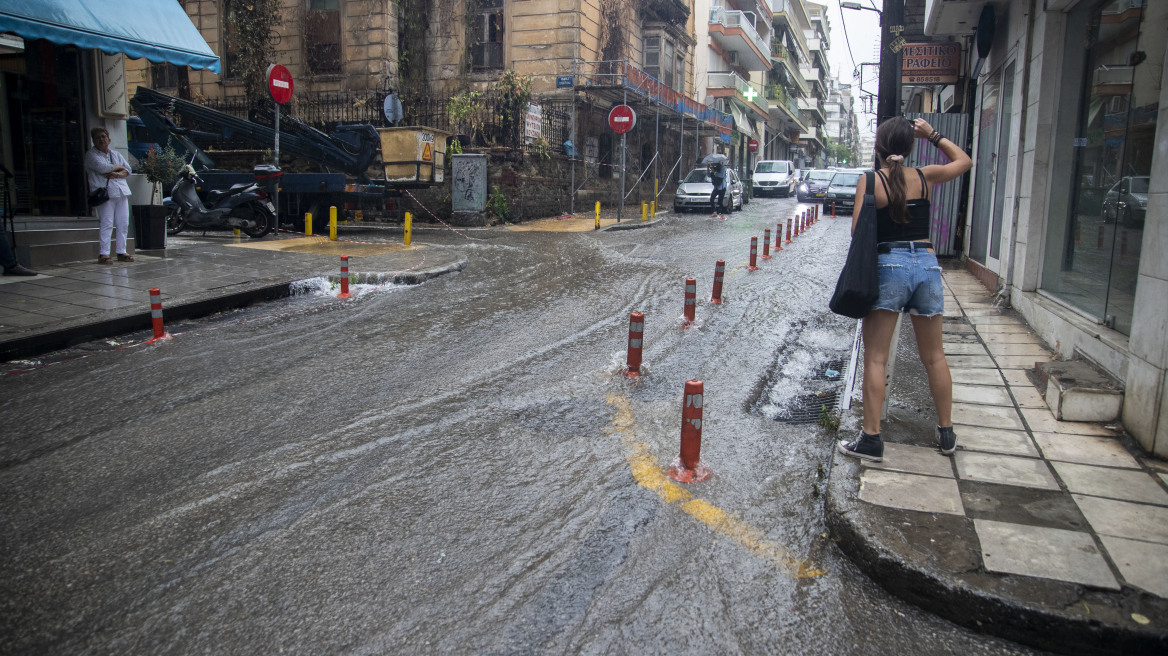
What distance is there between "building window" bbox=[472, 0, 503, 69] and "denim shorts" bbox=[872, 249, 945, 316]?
24.7 meters

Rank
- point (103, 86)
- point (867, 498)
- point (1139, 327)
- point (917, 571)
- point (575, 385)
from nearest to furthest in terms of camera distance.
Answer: point (917, 571) → point (867, 498) → point (1139, 327) → point (575, 385) → point (103, 86)

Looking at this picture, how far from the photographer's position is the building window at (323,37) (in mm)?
26344

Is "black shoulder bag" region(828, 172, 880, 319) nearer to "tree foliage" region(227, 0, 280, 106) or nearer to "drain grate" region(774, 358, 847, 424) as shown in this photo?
"drain grate" region(774, 358, 847, 424)

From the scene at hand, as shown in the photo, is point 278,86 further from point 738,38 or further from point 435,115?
point 738,38

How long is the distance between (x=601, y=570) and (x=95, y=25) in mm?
11222

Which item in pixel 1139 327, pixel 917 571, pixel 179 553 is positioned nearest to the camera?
pixel 917 571

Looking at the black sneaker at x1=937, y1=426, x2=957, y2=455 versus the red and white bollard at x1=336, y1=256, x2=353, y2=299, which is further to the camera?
the red and white bollard at x1=336, y1=256, x2=353, y2=299

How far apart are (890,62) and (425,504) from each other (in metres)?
5.50

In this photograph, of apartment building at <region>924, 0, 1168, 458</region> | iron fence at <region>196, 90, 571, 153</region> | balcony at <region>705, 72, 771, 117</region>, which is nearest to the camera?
apartment building at <region>924, 0, 1168, 458</region>

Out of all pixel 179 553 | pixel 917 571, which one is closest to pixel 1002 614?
pixel 917 571

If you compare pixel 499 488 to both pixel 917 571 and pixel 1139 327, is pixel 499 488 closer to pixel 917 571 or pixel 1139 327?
pixel 917 571

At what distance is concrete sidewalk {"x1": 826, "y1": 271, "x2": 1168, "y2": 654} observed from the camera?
282 centimetres

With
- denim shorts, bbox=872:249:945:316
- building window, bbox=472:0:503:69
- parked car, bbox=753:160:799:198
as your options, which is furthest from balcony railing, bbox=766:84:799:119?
denim shorts, bbox=872:249:945:316

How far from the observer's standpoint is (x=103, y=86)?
12.2 m
